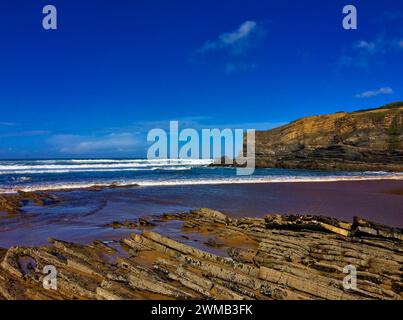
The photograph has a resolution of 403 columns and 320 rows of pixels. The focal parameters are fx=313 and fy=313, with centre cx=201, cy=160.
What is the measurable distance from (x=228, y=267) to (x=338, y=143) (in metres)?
63.6

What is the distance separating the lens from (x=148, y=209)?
16.0 m

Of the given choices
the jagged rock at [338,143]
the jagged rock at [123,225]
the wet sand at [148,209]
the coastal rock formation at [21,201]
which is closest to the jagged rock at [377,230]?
the wet sand at [148,209]

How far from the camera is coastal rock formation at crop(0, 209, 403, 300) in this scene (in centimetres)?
520

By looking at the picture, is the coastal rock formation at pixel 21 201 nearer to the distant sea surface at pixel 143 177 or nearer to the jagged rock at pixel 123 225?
the distant sea surface at pixel 143 177

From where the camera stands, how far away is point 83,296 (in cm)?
523

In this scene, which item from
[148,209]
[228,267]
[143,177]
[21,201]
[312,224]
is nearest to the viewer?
[228,267]

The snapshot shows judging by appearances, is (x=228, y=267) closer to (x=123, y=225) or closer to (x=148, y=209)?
(x=123, y=225)

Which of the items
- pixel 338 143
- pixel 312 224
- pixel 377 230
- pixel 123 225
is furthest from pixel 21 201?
pixel 338 143

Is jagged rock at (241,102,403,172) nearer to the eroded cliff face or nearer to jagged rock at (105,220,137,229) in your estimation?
the eroded cliff face

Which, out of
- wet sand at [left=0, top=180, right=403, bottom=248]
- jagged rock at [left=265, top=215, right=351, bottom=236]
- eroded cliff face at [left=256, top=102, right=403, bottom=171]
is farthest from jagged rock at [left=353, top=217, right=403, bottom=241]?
eroded cliff face at [left=256, top=102, right=403, bottom=171]

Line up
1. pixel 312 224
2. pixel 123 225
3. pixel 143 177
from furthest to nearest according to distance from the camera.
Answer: pixel 143 177, pixel 123 225, pixel 312 224

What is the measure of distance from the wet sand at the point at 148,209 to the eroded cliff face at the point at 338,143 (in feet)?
98.5

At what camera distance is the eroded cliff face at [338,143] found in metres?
50.8
